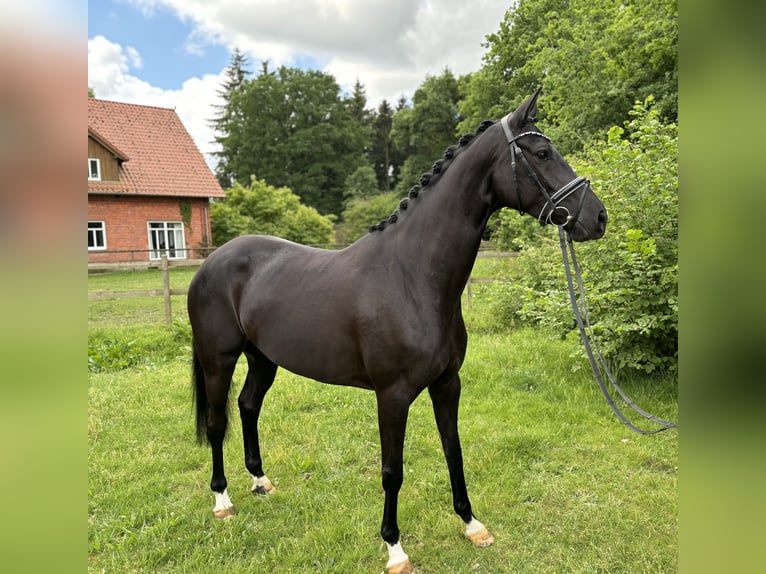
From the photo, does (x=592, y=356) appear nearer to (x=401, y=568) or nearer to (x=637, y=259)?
(x=401, y=568)

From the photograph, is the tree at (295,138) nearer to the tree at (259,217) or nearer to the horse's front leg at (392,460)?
the tree at (259,217)

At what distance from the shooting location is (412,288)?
260cm

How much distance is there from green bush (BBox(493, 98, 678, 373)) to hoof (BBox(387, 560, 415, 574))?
2.98m

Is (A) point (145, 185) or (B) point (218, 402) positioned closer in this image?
(B) point (218, 402)

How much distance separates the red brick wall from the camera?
21.2 meters

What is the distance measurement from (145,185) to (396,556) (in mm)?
23808

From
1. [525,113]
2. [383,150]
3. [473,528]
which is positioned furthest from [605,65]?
[383,150]

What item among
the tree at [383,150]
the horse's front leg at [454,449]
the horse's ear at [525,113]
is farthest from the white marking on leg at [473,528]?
the tree at [383,150]

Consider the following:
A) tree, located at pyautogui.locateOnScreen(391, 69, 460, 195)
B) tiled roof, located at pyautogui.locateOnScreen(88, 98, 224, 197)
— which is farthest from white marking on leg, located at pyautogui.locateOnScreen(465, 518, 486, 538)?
tree, located at pyautogui.locateOnScreen(391, 69, 460, 195)
